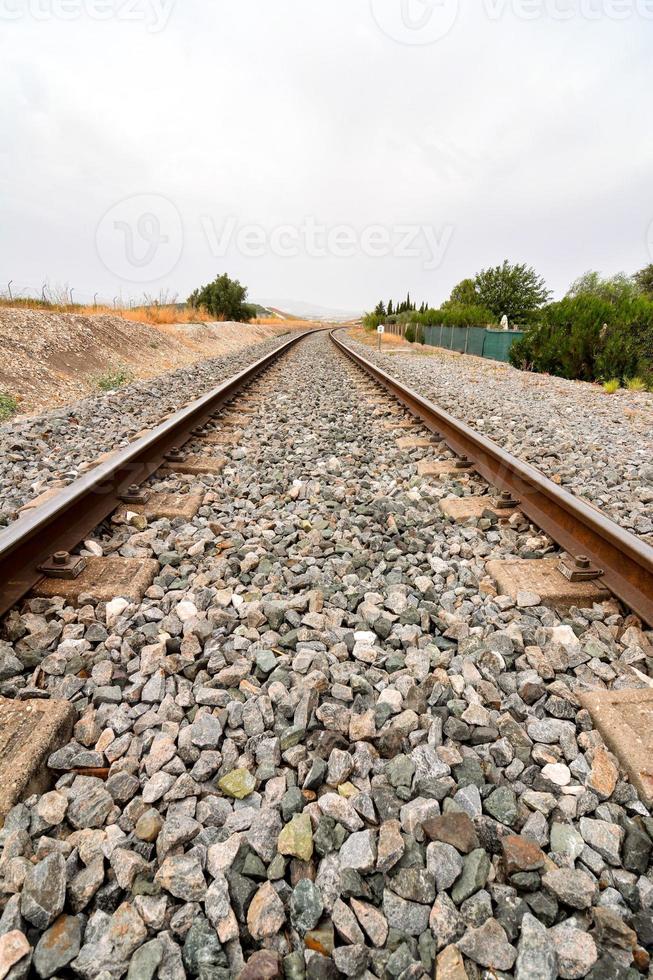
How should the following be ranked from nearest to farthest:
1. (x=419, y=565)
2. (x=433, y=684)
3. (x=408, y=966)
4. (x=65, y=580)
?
(x=408, y=966)
(x=433, y=684)
(x=65, y=580)
(x=419, y=565)

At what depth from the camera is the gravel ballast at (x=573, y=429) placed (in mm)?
3102

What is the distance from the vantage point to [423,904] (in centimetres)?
100

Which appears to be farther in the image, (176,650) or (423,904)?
(176,650)

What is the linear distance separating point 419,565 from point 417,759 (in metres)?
1.07

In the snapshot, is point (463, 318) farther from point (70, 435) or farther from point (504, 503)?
point (504, 503)

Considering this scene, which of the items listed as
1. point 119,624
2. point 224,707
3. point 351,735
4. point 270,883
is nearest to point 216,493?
point 119,624

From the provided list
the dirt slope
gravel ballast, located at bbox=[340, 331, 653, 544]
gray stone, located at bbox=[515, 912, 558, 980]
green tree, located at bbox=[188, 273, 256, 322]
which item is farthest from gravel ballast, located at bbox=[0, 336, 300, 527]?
green tree, located at bbox=[188, 273, 256, 322]

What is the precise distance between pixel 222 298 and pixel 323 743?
38.1m

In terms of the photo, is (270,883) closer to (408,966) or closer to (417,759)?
(408,966)

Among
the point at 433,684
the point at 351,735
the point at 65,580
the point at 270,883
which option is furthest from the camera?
the point at 65,580

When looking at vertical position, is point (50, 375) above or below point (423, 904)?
above

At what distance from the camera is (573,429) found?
16.2 ft

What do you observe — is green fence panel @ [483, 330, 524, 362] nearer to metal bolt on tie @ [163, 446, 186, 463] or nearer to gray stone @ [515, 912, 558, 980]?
A: metal bolt on tie @ [163, 446, 186, 463]

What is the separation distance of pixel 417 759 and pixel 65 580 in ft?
5.23
